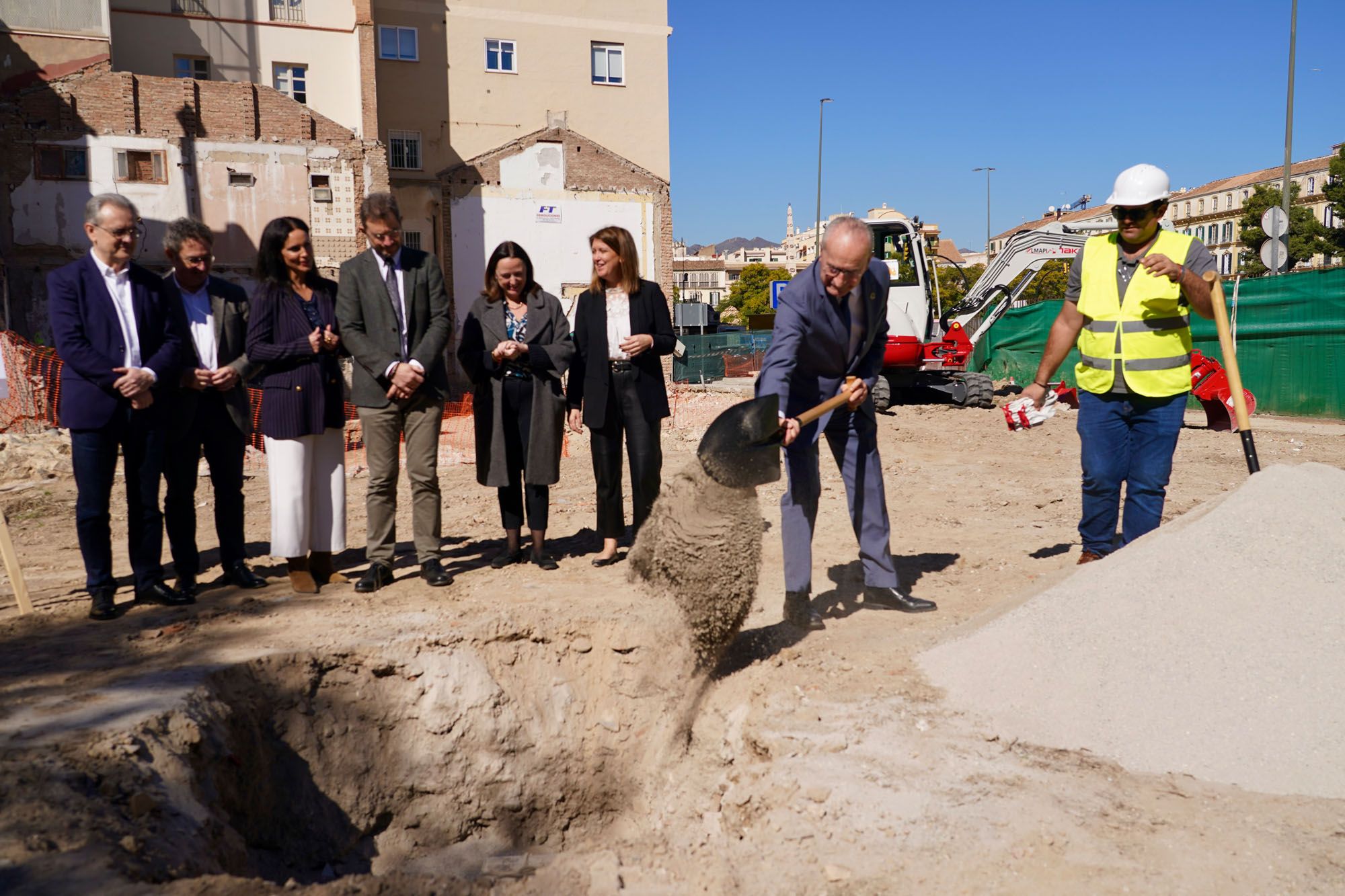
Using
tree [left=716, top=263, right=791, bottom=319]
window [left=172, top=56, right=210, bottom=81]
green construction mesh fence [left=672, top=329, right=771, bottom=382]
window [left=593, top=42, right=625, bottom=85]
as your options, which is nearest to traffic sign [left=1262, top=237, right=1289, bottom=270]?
green construction mesh fence [left=672, top=329, right=771, bottom=382]

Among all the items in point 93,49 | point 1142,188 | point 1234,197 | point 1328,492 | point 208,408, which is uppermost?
point 1234,197

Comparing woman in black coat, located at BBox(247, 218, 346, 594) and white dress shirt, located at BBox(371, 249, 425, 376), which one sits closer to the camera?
woman in black coat, located at BBox(247, 218, 346, 594)

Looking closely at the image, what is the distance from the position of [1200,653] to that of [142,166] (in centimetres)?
2183

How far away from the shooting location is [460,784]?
4.16m

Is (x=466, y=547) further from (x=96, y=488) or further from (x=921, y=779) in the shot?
(x=921, y=779)

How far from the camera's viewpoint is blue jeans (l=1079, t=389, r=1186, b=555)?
4762 millimetres

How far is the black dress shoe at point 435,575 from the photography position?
17.7 feet

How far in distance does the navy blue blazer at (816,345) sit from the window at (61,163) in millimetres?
20024

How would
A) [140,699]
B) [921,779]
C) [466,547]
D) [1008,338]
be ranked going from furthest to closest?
[1008,338] → [466,547] → [140,699] → [921,779]

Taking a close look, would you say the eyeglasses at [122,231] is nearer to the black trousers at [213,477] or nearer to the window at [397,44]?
the black trousers at [213,477]

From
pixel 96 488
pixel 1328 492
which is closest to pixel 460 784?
pixel 96 488

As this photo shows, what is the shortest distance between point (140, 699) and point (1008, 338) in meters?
18.0

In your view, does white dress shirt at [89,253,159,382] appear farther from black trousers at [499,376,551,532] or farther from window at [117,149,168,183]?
window at [117,149,168,183]

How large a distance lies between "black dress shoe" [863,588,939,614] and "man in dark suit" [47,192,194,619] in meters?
3.59
